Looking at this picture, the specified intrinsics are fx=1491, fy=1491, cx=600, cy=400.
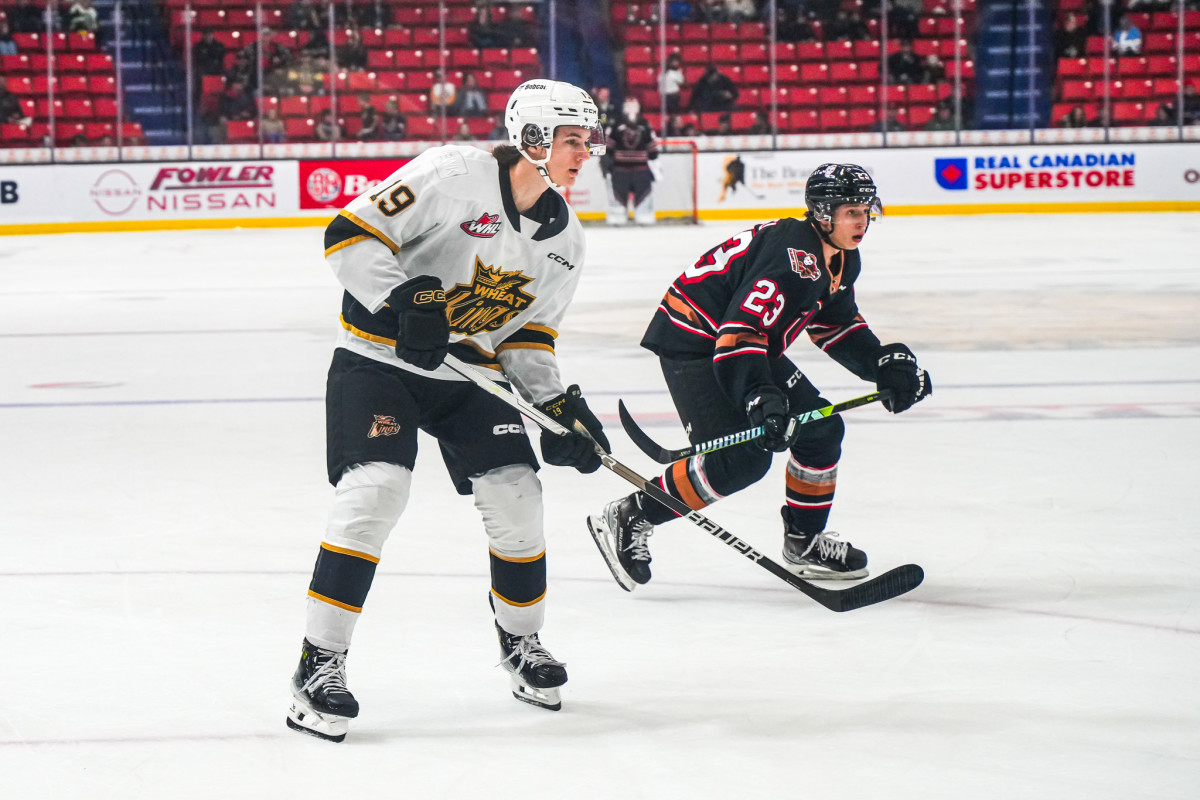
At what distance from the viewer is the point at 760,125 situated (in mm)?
14344

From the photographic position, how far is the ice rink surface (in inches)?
82.8

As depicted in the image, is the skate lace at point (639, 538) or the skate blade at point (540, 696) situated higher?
the skate lace at point (639, 538)

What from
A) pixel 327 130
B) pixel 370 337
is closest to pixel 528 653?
pixel 370 337

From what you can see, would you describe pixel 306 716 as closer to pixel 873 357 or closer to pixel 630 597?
pixel 630 597

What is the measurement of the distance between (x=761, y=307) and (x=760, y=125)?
11.7m

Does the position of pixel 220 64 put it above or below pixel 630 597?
above

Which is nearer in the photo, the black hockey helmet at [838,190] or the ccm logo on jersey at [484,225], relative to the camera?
the ccm logo on jersey at [484,225]

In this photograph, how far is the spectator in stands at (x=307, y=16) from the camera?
46.7 feet

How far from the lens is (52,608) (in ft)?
9.44

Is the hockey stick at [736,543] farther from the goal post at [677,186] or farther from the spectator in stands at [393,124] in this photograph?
the spectator in stands at [393,124]

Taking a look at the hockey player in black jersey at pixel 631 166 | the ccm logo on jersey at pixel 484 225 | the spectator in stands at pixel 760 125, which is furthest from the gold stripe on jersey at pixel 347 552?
the spectator in stands at pixel 760 125

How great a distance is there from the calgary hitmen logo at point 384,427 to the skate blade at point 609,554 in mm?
886

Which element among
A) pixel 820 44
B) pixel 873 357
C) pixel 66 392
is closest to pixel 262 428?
pixel 66 392

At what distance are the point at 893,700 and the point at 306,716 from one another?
0.92 m
